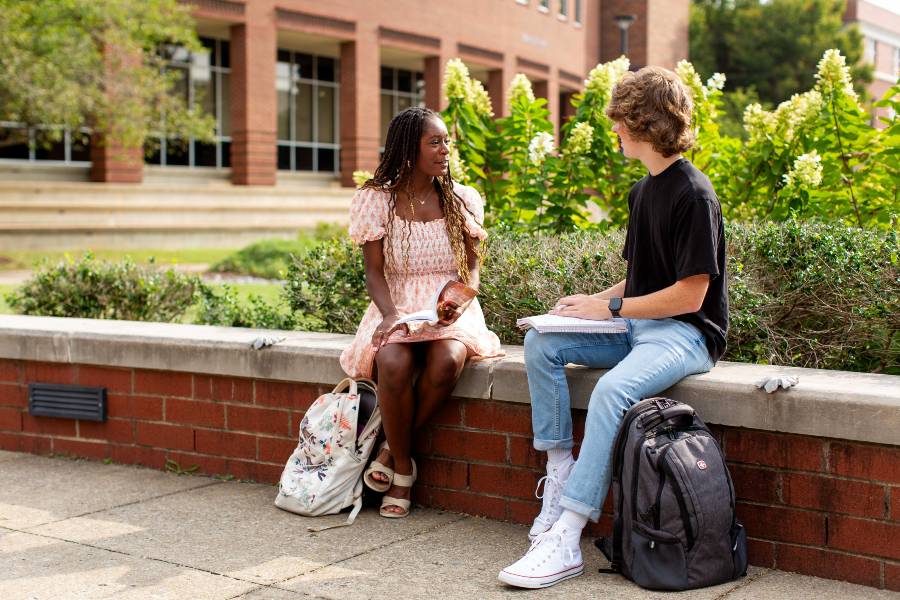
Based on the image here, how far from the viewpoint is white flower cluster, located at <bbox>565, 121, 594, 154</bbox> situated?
6.84m

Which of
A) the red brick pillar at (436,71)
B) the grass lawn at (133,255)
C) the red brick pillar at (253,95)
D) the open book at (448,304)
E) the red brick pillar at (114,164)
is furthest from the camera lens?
the red brick pillar at (436,71)

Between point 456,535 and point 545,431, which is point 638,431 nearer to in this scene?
point 545,431

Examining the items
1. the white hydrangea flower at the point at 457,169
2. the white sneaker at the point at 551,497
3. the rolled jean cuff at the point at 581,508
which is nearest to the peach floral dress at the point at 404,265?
the white sneaker at the point at 551,497

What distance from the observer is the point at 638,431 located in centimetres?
372

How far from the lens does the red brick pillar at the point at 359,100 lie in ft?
101

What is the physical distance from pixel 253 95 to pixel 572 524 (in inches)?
1002

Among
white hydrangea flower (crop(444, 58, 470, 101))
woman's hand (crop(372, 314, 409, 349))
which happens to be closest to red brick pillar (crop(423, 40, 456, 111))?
white hydrangea flower (crop(444, 58, 470, 101))

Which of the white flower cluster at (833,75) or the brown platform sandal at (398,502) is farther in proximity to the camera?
the white flower cluster at (833,75)

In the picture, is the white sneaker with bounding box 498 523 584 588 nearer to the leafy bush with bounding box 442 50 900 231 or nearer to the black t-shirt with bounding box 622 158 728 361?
the black t-shirt with bounding box 622 158 728 361

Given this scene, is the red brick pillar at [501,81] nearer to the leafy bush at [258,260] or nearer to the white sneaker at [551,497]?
the leafy bush at [258,260]

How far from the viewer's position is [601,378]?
3.93 m

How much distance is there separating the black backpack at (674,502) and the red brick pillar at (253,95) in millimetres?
25115

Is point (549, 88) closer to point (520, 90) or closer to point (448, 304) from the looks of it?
point (520, 90)

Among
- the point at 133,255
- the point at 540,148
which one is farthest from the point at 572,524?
the point at 133,255
